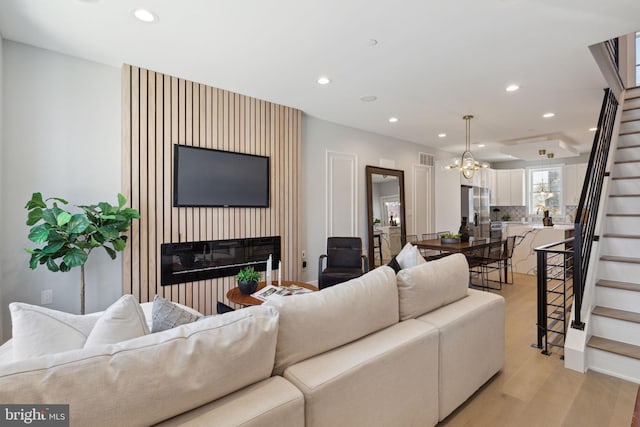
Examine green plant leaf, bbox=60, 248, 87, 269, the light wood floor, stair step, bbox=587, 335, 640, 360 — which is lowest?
the light wood floor

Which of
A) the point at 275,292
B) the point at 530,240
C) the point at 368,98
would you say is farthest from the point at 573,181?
the point at 275,292

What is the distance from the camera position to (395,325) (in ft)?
6.06

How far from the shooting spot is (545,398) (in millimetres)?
2197

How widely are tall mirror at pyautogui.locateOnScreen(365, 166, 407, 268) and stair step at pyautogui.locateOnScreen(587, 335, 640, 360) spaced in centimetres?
345

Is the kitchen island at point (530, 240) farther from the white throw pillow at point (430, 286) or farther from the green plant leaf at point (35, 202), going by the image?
the green plant leaf at point (35, 202)

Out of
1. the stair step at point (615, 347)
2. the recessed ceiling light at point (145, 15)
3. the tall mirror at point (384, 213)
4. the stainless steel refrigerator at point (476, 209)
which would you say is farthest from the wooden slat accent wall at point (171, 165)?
the stainless steel refrigerator at point (476, 209)

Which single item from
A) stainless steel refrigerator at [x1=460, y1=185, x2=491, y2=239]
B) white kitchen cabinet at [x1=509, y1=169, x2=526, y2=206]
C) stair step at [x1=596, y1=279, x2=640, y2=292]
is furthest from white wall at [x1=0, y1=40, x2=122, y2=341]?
white kitchen cabinet at [x1=509, y1=169, x2=526, y2=206]

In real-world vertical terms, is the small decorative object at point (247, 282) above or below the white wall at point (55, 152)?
below

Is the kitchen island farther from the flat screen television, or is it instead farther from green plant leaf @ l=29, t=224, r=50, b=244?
green plant leaf @ l=29, t=224, r=50, b=244

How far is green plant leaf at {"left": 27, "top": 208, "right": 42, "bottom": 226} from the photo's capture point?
2.54m

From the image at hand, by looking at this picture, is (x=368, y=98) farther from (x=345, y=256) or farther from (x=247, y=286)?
(x=247, y=286)

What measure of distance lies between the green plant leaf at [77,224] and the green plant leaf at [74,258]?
0.62 feet

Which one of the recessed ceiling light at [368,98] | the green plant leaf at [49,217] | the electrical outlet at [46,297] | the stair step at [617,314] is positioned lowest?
the stair step at [617,314]

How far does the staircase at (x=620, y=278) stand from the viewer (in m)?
2.49
